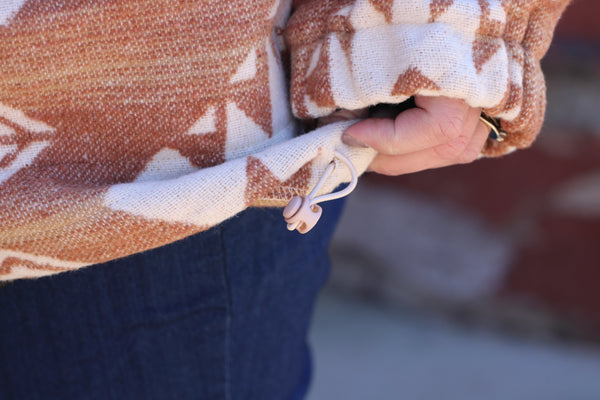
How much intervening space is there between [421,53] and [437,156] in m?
0.15

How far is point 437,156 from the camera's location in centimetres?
72

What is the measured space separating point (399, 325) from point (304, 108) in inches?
63.1

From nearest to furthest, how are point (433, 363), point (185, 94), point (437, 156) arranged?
1. point (185, 94)
2. point (437, 156)
3. point (433, 363)

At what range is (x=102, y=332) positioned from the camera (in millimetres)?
710

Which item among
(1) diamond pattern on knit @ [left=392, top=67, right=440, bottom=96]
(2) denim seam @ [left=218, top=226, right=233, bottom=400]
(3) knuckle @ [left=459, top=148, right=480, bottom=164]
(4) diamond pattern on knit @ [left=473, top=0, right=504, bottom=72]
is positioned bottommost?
(2) denim seam @ [left=218, top=226, right=233, bottom=400]

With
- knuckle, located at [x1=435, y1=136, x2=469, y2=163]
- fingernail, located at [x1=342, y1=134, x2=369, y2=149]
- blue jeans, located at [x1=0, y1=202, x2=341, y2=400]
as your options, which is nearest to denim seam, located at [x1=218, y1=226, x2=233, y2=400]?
blue jeans, located at [x1=0, y1=202, x2=341, y2=400]

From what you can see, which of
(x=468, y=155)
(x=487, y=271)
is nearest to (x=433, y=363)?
(x=487, y=271)

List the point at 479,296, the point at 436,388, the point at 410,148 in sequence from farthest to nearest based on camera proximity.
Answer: the point at 479,296, the point at 436,388, the point at 410,148

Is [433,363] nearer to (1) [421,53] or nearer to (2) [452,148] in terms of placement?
(2) [452,148]

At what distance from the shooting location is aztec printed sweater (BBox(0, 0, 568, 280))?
587 millimetres

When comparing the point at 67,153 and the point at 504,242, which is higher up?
the point at 67,153

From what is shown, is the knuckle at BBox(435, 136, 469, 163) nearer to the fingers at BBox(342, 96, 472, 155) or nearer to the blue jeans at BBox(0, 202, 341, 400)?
the fingers at BBox(342, 96, 472, 155)

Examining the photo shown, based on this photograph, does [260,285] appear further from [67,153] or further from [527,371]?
[527,371]

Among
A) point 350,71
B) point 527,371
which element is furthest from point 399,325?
point 350,71
